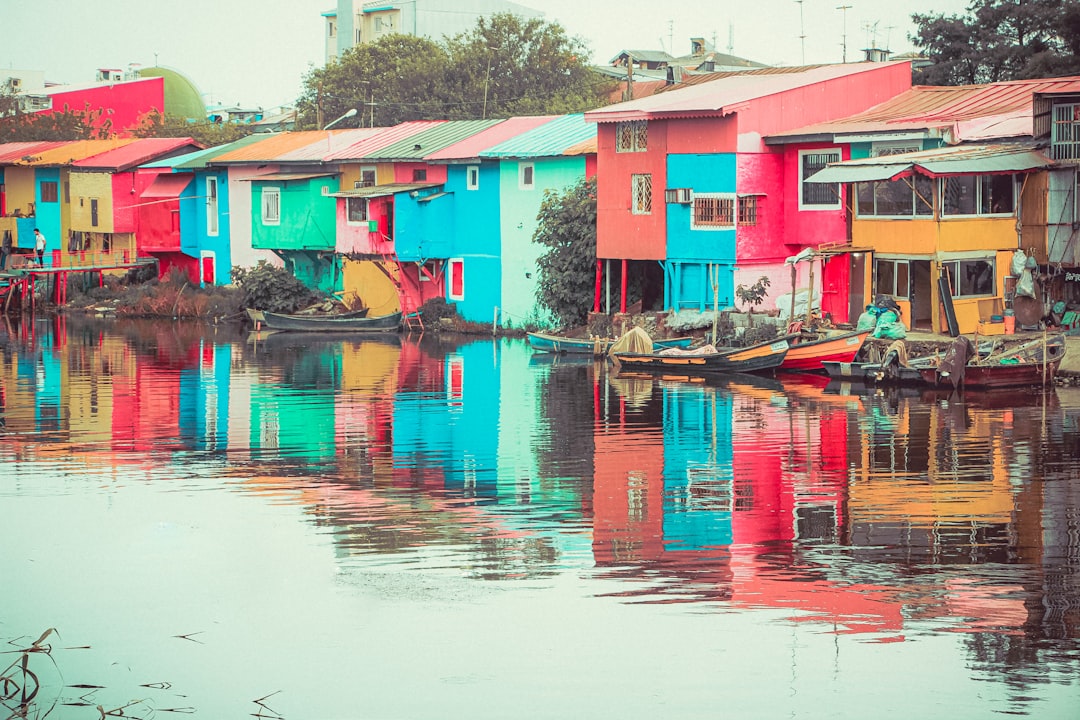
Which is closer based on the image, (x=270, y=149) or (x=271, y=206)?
(x=271, y=206)

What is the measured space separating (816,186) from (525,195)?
35.7 feet

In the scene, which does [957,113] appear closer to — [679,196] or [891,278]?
[891,278]

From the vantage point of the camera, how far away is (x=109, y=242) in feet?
210

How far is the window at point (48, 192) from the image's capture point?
68438mm

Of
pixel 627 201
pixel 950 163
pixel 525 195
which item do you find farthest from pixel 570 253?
pixel 950 163

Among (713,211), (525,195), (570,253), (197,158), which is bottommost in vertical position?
(570,253)

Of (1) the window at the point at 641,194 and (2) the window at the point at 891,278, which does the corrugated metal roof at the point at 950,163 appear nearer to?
(2) the window at the point at 891,278

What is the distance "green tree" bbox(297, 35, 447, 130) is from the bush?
21972 millimetres

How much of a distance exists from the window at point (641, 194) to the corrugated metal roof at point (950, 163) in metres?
7.01

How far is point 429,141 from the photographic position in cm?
5081

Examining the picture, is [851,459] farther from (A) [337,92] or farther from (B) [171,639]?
(A) [337,92]

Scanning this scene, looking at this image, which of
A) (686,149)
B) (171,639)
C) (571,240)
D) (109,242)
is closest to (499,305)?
(571,240)

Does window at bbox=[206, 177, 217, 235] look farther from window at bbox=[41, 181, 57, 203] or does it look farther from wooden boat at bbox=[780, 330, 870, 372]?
wooden boat at bbox=[780, 330, 870, 372]

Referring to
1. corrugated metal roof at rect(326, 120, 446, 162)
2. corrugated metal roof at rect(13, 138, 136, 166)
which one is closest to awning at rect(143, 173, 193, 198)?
corrugated metal roof at rect(13, 138, 136, 166)
